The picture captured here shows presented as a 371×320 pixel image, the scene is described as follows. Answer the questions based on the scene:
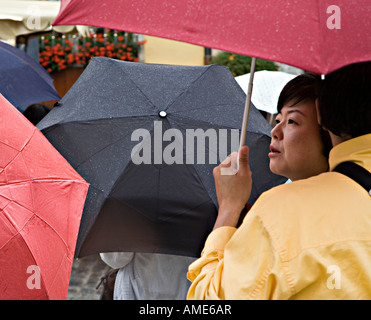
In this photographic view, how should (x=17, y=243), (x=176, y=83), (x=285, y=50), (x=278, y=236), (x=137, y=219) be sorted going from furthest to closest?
(x=176, y=83) → (x=137, y=219) → (x=17, y=243) → (x=285, y=50) → (x=278, y=236)

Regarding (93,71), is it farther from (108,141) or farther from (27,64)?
(27,64)

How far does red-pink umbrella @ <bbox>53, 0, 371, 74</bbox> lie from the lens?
1.56 meters

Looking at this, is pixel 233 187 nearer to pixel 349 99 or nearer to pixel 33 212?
pixel 349 99

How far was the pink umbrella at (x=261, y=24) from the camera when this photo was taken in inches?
61.4

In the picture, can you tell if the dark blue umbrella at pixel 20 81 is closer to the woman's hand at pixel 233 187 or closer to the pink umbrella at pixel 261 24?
the woman's hand at pixel 233 187

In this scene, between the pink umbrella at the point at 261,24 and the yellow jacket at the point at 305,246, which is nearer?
the yellow jacket at the point at 305,246

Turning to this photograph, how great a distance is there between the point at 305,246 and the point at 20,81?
3.92m

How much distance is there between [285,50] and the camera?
157 cm

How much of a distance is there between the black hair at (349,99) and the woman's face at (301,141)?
0.64 feet

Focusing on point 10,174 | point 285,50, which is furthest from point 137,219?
point 285,50

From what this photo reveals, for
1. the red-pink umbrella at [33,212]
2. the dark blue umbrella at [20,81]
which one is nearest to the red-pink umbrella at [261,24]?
the red-pink umbrella at [33,212]

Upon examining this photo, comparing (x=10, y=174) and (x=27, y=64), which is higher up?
(x=27, y=64)
